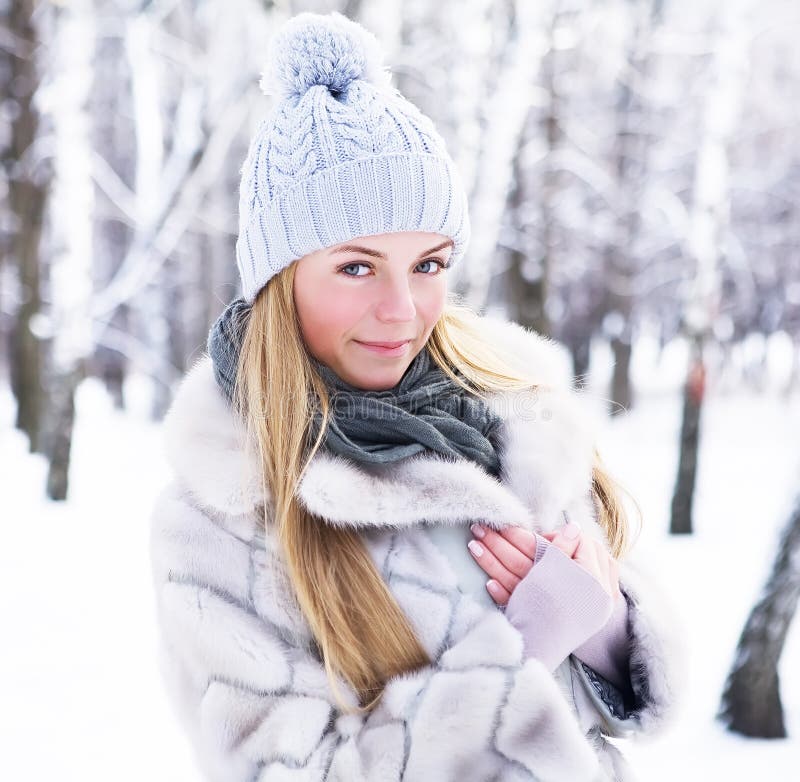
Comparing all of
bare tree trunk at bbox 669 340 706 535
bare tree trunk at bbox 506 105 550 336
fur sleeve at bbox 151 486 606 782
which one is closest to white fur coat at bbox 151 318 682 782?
fur sleeve at bbox 151 486 606 782

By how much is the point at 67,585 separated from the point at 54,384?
117 inches

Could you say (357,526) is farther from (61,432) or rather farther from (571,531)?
(61,432)

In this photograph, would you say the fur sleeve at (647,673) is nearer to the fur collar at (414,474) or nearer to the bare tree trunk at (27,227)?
the fur collar at (414,474)

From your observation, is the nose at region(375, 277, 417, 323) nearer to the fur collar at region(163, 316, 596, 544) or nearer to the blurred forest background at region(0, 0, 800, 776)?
the fur collar at region(163, 316, 596, 544)

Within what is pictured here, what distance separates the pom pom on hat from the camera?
4.88 ft

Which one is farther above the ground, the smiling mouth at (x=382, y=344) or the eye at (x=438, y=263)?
the eye at (x=438, y=263)

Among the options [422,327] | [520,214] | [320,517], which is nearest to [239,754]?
[320,517]

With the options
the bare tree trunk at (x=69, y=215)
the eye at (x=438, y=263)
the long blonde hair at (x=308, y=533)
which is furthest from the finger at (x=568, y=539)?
the bare tree trunk at (x=69, y=215)

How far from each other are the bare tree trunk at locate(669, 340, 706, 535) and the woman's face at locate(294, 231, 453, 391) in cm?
603

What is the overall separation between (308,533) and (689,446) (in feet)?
21.4

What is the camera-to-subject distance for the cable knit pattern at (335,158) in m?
1.44

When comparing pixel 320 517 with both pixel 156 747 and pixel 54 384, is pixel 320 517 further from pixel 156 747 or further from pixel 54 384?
pixel 54 384

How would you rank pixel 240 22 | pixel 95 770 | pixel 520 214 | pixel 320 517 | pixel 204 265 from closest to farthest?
1. pixel 320 517
2. pixel 95 770
3. pixel 240 22
4. pixel 520 214
5. pixel 204 265

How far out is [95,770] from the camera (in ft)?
10.4
